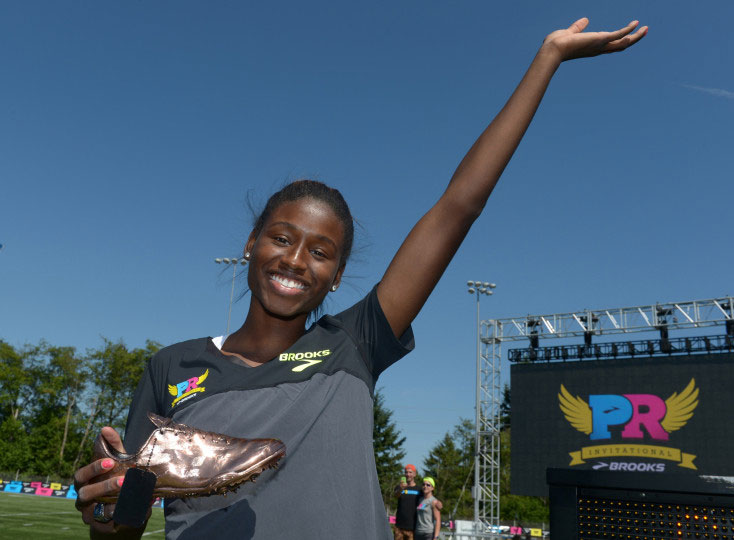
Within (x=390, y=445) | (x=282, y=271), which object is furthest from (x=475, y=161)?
(x=390, y=445)

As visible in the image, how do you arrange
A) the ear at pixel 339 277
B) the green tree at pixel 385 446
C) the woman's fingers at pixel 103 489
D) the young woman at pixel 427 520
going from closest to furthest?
the woman's fingers at pixel 103 489 → the ear at pixel 339 277 → the young woman at pixel 427 520 → the green tree at pixel 385 446

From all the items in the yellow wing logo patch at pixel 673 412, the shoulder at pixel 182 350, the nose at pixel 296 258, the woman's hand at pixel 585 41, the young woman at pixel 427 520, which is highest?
the yellow wing logo patch at pixel 673 412

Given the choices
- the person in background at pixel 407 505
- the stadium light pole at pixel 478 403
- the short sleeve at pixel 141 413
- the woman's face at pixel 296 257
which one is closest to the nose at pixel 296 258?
the woman's face at pixel 296 257

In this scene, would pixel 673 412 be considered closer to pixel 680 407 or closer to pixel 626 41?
pixel 680 407

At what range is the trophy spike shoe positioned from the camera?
1.00 metres

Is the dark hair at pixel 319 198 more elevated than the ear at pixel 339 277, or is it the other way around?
the dark hair at pixel 319 198

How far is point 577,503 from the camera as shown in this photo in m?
1.95

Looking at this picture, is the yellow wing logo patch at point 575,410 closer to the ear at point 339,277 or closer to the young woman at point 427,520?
the young woman at point 427,520

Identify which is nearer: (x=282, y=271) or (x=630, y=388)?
(x=282, y=271)

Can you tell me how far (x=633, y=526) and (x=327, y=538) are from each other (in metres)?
1.19

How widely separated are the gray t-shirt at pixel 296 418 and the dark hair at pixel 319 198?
210 mm

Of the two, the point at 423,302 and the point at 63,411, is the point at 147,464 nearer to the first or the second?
the point at 423,302

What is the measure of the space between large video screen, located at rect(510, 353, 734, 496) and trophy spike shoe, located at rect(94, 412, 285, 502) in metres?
23.2

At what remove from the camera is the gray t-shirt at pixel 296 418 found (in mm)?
1216
